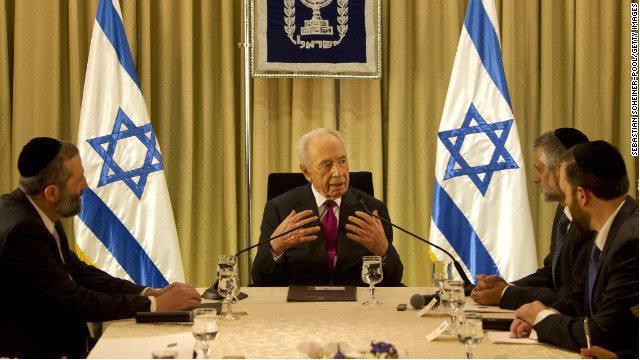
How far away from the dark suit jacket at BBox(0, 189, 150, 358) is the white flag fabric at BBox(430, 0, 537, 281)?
271cm

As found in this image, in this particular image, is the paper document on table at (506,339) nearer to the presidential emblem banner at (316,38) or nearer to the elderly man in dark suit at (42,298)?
the elderly man in dark suit at (42,298)

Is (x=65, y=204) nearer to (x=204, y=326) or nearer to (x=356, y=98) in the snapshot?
(x=204, y=326)

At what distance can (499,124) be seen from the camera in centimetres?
469

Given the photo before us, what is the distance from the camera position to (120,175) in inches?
177

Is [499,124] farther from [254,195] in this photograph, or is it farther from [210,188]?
[210,188]

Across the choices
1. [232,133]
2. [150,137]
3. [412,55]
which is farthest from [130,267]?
[412,55]

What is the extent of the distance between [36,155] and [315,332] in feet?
4.59

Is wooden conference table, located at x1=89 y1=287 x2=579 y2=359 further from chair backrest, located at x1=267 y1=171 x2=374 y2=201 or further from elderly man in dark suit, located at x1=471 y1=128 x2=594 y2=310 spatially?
chair backrest, located at x1=267 y1=171 x2=374 y2=201

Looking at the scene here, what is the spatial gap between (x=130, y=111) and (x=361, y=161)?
5.84 feet

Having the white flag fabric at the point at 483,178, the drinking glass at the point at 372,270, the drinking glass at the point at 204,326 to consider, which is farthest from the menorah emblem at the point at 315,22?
the drinking glass at the point at 204,326

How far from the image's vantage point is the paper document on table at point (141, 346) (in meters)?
2.01

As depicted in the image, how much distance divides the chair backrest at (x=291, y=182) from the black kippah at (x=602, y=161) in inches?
67.7

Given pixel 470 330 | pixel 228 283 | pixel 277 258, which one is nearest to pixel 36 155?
pixel 228 283

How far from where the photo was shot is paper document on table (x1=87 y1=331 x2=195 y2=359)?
2.01 metres
